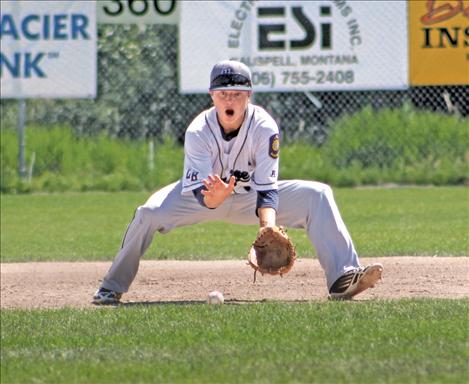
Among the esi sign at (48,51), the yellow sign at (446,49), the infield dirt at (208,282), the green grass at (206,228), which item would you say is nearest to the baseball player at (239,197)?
the infield dirt at (208,282)

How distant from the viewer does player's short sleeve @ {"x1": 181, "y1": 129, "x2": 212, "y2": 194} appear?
678cm

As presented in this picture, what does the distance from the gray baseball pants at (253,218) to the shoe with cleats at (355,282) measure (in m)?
0.04

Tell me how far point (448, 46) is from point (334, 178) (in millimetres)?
2240

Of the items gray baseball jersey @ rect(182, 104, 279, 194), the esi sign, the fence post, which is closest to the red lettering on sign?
the esi sign

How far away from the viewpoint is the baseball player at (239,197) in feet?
22.1

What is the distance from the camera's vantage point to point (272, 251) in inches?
261

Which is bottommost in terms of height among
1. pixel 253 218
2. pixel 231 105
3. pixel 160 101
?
pixel 253 218

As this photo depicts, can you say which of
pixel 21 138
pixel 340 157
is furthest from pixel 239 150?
pixel 340 157

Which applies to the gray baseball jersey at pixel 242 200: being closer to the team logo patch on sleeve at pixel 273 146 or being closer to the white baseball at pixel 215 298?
the team logo patch on sleeve at pixel 273 146

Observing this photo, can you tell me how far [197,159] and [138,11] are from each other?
24.8ft

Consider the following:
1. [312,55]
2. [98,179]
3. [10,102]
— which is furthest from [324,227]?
[10,102]

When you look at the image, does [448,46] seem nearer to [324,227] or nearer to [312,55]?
[312,55]

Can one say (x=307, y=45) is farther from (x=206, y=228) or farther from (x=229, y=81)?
(x=229, y=81)

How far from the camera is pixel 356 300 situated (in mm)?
6910
